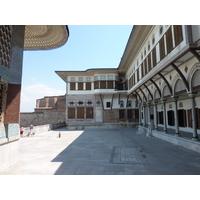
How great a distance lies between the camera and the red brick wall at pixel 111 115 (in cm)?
2050

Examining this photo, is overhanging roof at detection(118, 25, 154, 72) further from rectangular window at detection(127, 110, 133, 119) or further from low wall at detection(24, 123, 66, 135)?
low wall at detection(24, 123, 66, 135)

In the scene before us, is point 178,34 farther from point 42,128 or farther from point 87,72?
point 42,128

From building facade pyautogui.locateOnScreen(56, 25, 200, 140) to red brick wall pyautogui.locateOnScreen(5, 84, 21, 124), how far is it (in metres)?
7.34

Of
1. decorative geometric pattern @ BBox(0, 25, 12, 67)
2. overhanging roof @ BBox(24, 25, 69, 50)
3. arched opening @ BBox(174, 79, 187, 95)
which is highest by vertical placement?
overhanging roof @ BBox(24, 25, 69, 50)

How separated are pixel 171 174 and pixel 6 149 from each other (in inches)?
217

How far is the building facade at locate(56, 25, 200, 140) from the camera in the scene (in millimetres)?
6984

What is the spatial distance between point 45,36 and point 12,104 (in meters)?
3.67

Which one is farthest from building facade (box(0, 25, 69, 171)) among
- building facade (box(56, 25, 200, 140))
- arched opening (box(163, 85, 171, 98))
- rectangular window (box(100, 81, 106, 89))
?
rectangular window (box(100, 81, 106, 89))

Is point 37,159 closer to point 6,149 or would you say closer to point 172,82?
point 6,149

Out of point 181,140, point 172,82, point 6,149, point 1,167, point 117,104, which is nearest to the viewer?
point 1,167

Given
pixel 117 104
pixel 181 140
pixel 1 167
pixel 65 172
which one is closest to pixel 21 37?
pixel 1 167

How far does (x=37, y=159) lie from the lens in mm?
5766

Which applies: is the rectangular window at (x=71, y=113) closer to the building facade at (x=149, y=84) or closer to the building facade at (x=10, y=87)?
the building facade at (x=149, y=84)

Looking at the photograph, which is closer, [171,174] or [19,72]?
[171,174]
